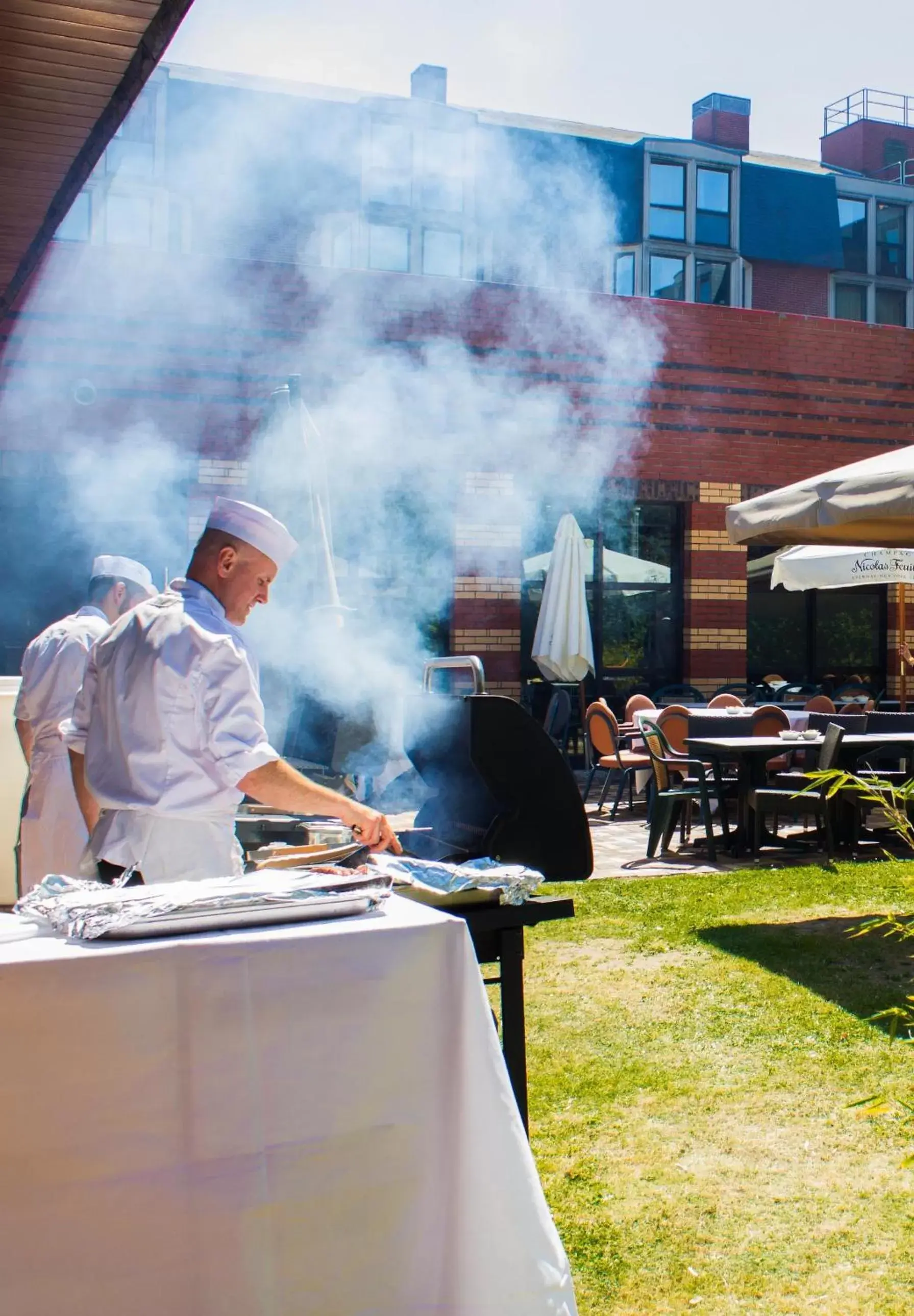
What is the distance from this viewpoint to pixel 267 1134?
6.41ft

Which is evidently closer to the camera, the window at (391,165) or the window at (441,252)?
the window at (391,165)

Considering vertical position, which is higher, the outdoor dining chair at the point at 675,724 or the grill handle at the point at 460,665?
the grill handle at the point at 460,665

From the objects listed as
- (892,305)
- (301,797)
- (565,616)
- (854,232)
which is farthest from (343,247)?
(301,797)

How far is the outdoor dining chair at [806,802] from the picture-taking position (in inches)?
326

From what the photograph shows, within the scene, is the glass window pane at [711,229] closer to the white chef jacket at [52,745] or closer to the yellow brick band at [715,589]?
the yellow brick band at [715,589]

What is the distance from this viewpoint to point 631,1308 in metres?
2.75

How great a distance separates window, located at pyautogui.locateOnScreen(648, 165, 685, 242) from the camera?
26.7 meters

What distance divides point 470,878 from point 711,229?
27547 mm

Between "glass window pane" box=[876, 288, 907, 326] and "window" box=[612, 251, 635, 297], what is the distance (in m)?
6.81

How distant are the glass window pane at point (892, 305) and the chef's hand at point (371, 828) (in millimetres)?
29990

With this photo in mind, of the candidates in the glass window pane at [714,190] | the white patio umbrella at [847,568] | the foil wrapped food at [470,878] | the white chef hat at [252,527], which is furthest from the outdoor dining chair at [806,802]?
the glass window pane at [714,190]

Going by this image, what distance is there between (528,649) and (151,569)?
4433 millimetres

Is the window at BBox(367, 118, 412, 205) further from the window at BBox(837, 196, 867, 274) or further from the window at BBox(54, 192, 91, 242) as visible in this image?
the window at BBox(837, 196, 867, 274)

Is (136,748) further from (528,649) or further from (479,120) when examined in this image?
(479,120)
